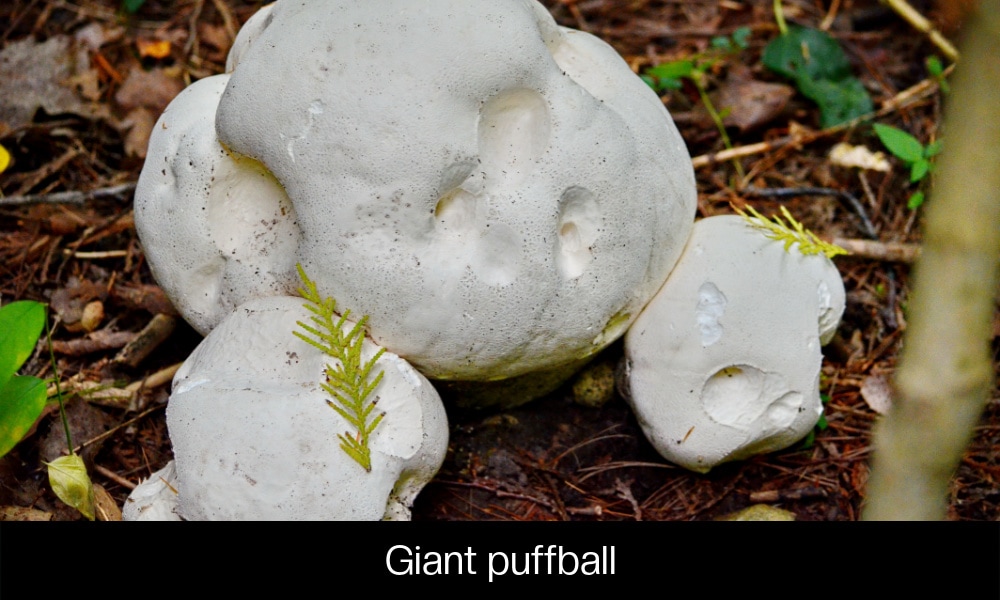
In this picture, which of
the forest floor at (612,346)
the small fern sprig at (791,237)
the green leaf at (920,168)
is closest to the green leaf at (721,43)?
the forest floor at (612,346)

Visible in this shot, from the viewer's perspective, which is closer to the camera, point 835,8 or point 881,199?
point 881,199

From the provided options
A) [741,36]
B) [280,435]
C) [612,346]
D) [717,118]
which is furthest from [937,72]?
[280,435]

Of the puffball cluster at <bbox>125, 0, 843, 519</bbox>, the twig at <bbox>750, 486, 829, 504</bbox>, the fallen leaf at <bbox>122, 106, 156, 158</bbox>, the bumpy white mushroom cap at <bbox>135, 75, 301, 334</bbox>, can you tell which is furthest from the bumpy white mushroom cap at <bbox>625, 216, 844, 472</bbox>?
the fallen leaf at <bbox>122, 106, 156, 158</bbox>

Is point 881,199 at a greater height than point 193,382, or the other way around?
point 193,382

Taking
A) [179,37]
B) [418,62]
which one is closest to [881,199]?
[418,62]

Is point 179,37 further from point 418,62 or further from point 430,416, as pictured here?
point 430,416

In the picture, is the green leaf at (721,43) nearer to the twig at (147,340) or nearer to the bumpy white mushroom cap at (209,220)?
the bumpy white mushroom cap at (209,220)
